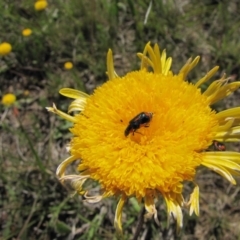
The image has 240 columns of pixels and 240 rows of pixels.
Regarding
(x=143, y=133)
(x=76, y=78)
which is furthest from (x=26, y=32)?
(x=143, y=133)

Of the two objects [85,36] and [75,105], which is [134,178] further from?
[85,36]

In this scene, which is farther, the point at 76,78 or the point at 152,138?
the point at 76,78

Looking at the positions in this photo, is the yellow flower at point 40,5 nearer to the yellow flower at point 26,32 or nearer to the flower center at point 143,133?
the yellow flower at point 26,32

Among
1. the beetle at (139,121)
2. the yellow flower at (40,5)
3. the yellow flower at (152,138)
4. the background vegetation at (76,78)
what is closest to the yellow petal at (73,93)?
the yellow flower at (152,138)

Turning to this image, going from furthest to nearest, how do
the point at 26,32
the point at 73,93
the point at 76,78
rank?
the point at 26,32
the point at 76,78
the point at 73,93

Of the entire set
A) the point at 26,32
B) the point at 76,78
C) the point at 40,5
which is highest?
the point at 40,5

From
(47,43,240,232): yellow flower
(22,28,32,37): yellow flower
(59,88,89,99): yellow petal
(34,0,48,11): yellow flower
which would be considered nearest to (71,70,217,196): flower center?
(47,43,240,232): yellow flower

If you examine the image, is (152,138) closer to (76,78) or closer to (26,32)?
(76,78)

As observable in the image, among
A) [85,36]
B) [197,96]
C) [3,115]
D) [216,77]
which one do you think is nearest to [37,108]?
[3,115]
